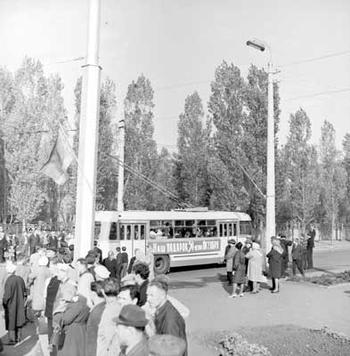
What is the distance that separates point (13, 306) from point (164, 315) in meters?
5.18

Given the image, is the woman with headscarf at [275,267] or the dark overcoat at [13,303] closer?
the dark overcoat at [13,303]

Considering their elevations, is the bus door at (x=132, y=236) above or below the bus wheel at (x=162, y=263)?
above

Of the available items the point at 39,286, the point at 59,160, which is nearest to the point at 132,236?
the point at 59,160

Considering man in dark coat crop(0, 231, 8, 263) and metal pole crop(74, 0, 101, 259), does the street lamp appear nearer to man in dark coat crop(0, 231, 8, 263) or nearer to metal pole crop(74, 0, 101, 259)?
metal pole crop(74, 0, 101, 259)

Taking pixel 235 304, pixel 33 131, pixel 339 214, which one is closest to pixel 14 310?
Answer: pixel 235 304

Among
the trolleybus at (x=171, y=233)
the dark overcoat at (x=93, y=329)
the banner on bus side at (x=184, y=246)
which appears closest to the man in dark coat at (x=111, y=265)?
the trolleybus at (x=171, y=233)

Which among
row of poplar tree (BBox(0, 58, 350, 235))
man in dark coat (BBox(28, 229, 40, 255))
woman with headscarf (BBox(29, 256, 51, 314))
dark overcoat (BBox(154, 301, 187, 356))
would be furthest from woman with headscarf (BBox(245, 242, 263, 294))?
row of poplar tree (BBox(0, 58, 350, 235))

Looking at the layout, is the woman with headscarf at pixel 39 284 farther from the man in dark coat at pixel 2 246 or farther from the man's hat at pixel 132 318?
the man in dark coat at pixel 2 246

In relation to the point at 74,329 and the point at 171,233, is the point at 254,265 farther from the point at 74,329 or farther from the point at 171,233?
the point at 74,329

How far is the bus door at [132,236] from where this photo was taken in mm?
19906

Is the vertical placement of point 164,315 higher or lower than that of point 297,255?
higher

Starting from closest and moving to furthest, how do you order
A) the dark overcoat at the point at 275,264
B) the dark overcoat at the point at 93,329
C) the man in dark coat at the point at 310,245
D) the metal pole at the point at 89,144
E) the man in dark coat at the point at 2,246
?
the dark overcoat at the point at 93,329, the metal pole at the point at 89,144, the dark overcoat at the point at 275,264, the man in dark coat at the point at 310,245, the man in dark coat at the point at 2,246

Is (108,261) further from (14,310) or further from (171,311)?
(171,311)

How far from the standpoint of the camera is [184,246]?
21812 mm
